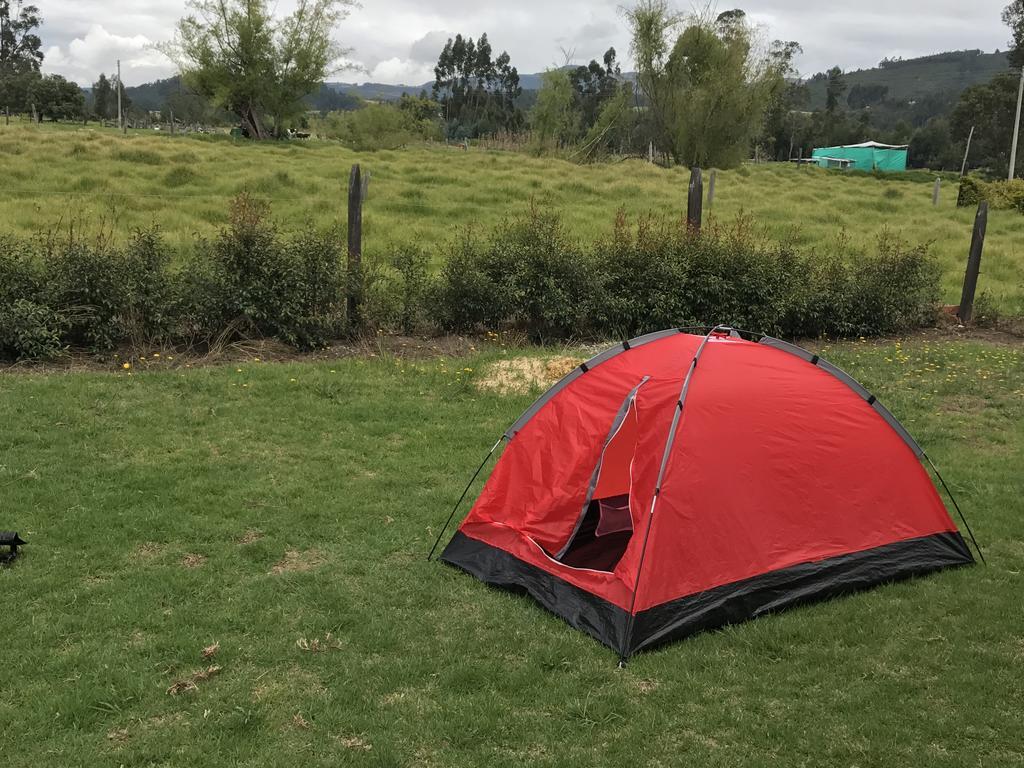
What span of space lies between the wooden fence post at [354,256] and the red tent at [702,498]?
5305mm

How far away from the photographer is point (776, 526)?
4980mm

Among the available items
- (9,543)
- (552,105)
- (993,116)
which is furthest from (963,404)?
(993,116)

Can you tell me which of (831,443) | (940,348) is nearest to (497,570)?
(831,443)

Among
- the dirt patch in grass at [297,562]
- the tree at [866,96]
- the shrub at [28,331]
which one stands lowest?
the dirt patch in grass at [297,562]

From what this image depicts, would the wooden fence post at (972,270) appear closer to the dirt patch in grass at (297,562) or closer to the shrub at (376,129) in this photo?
the dirt patch in grass at (297,562)

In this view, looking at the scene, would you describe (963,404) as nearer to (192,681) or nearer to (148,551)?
(148,551)

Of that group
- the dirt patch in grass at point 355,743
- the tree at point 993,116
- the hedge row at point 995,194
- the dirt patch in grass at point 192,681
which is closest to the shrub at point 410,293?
the dirt patch in grass at point 192,681

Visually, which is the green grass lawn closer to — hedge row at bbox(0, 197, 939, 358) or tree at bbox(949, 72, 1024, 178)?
hedge row at bbox(0, 197, 939, 358)

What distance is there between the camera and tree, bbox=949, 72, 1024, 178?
64750 mm

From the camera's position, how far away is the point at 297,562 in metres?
5.41

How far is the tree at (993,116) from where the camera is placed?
64.8 m

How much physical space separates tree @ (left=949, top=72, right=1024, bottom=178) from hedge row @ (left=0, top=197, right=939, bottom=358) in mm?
59670

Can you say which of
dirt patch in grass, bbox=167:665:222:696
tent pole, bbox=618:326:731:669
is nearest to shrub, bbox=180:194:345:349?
tent pole, bbox=618:326:731:669

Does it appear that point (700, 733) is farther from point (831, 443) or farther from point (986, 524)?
point (986, 524)
